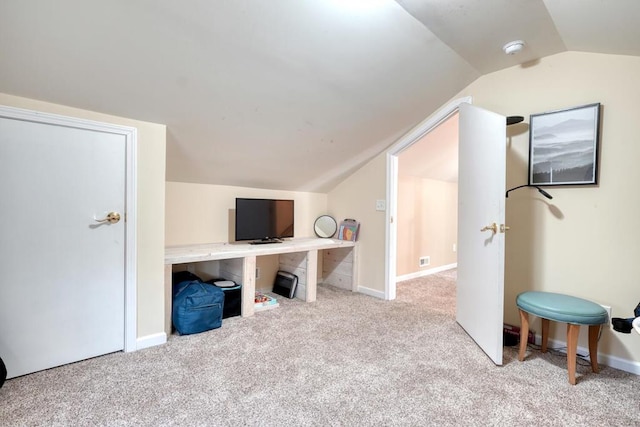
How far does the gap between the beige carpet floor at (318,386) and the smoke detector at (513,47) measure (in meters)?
2.10

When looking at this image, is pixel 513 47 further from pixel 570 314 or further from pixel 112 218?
pixel 112 218

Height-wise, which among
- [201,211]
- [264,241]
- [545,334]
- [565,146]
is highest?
[565,146]

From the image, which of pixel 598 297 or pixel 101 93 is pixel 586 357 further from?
pixel 101 93

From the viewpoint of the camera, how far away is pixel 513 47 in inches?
81.0

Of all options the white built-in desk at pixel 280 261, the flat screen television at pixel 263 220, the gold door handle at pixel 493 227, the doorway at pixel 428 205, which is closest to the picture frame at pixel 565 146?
the gold door handle at pixel 493 227

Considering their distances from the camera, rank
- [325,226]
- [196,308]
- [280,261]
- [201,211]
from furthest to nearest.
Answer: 1. [325,226]
2. [280,261]
3. [201,211]
4. [196,308]

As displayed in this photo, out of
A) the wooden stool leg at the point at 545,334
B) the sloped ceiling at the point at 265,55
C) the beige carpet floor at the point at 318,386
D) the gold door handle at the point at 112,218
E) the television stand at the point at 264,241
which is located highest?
the sloped ceiling at the point at 265,55

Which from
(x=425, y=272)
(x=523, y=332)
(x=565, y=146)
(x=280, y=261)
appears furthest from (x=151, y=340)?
(x=425, y=272)

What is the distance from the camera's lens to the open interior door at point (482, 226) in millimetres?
1935

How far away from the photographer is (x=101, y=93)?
1.77 meters

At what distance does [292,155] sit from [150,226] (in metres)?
1.36

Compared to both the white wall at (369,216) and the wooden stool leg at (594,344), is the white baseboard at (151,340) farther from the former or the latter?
the wooden stool leg at (594,344)

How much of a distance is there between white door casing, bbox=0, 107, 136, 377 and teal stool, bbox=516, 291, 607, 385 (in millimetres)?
2611

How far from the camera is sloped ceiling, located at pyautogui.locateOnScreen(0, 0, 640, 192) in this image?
146 cm
